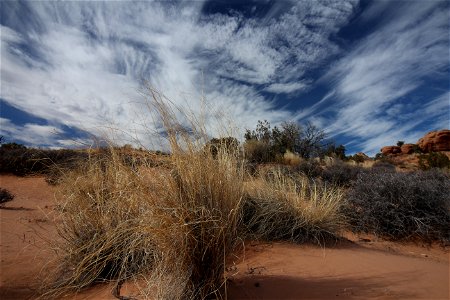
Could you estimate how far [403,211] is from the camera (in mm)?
6477

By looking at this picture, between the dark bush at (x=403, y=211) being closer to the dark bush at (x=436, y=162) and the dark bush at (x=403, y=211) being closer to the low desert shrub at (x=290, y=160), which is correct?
the low desert shrub at (x=290, y=160)

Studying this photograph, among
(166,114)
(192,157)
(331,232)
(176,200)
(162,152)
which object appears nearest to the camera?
(176,200)

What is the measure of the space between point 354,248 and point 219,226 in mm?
3025

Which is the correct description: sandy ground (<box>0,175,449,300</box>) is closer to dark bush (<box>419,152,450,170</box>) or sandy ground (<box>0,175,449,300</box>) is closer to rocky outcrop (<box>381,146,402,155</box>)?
dark bush (<box>419,152,450,170</box>)

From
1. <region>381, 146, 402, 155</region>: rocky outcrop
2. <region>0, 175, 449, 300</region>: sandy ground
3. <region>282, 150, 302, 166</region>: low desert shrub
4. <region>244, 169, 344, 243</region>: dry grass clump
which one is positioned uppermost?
<region>381, 146, 402, 155</region>: rocky outcrop

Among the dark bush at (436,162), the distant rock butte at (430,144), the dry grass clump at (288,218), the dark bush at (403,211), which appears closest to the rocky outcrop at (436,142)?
the distant rock butte at (430,144)

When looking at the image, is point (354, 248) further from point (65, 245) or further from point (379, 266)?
point (65, 245)

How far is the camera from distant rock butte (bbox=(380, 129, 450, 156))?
36469 millimetres

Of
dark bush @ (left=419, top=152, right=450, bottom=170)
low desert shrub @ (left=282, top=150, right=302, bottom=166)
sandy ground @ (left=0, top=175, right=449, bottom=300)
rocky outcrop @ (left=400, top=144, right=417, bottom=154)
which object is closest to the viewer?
sandy ground @ (left=0, top=175, right=449, bottom=300)

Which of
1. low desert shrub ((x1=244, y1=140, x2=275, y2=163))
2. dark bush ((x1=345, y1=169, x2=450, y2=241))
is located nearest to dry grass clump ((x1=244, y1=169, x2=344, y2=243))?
dark bush ((x1=345, y1=169, x2=450, y2=241))

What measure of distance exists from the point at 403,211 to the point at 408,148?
3887 centimetres

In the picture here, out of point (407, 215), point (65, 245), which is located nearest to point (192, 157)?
point (65, 245)

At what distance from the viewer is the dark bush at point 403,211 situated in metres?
6.25

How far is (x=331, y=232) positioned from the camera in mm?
4781
